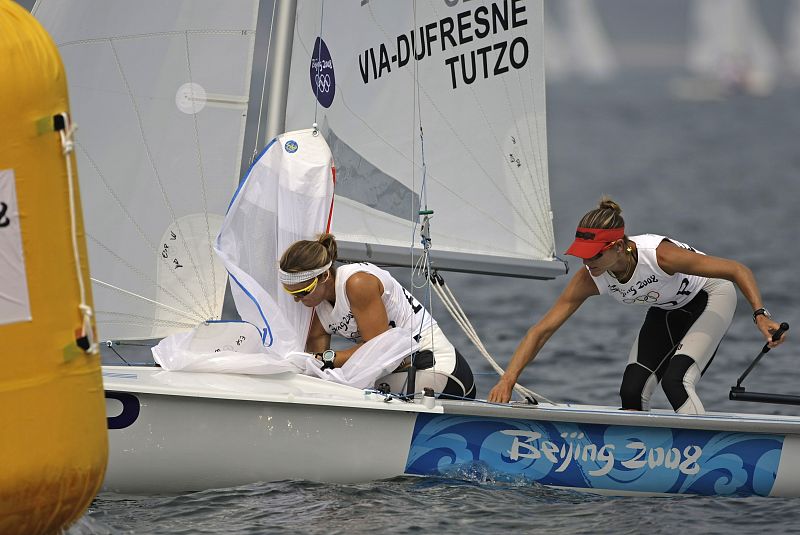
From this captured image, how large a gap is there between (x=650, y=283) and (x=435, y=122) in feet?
4.81

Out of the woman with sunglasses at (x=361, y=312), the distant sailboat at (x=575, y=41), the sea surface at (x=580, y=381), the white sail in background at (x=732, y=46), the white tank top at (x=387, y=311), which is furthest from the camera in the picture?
the distant sailboat at (x=575, y=41)

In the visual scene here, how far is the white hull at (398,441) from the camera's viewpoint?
5.11 metres

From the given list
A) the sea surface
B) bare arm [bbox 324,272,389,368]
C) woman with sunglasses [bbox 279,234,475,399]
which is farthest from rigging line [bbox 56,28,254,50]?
the sea surface

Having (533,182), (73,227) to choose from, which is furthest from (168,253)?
(73,227)

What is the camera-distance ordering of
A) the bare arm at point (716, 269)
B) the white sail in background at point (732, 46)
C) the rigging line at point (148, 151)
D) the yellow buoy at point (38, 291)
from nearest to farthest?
the yellow buoy at point (38, 291)
the bare arm at point (716, 269)
the rigging line at point (148, 151)
the white sail in background at point (732, 46)

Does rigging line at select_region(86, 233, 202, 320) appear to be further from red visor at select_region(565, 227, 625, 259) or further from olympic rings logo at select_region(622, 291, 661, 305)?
olympic rings logo at select_region(622, 291, 661, 305)

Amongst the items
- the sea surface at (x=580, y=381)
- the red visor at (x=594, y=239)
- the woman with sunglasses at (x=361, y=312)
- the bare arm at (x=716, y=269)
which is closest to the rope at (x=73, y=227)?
the sea surface at (x=580, y=381)

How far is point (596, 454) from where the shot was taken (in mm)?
5340

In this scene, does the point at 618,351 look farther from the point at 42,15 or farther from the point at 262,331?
the point at 42,15

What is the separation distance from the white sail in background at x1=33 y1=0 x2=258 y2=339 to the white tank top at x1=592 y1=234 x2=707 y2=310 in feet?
5.51

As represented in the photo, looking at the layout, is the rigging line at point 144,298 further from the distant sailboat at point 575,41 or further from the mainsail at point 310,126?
the distant sailboat at point 575,41

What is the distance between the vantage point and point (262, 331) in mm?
5547

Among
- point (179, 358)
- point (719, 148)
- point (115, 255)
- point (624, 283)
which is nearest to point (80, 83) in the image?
point (115, 255)

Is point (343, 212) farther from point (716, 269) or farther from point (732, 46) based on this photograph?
point (732, 46)
